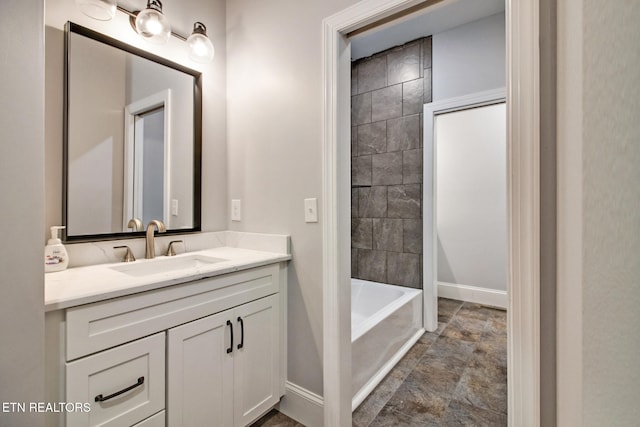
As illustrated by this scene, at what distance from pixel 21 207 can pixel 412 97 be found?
107 inches

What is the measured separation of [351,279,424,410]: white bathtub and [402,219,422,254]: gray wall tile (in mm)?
378

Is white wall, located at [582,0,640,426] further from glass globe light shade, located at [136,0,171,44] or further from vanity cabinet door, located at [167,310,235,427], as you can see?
glass globe light shade, located at [136,0,171,44]

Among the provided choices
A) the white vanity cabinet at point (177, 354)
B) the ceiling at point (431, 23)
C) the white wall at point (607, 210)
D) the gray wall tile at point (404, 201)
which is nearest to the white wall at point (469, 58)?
the ceiling at point (431, 23)

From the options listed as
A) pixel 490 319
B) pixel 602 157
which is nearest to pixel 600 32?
pixel 602 157

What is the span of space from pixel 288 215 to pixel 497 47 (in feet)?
7.70

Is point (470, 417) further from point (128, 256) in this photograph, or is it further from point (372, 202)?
point (128, 256)

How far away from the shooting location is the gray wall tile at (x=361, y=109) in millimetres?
2854

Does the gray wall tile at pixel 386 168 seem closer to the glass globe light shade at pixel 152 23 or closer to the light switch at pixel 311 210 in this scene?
the light switch at pixel 311 210

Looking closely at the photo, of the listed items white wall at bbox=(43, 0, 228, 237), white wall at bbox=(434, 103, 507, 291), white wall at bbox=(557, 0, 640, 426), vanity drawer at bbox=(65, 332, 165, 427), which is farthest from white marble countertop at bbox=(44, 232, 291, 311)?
white wall at bbox=(434, 103, 507, 291)

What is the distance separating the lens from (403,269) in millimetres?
2674

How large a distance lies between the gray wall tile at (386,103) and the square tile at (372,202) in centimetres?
70

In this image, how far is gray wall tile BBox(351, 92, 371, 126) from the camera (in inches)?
112

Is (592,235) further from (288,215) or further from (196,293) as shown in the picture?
(288,215)

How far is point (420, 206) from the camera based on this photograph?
2.58m
